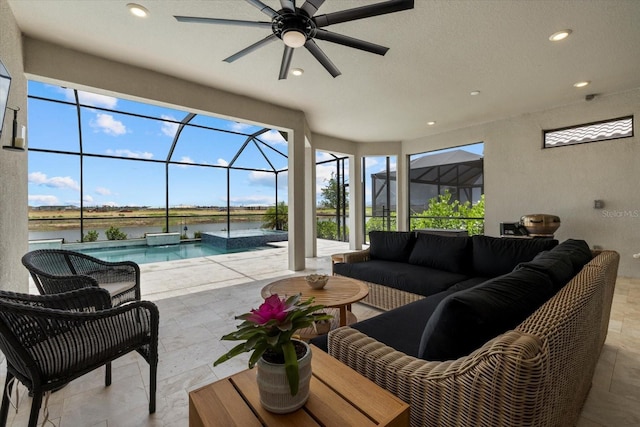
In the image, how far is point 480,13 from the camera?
2.48m

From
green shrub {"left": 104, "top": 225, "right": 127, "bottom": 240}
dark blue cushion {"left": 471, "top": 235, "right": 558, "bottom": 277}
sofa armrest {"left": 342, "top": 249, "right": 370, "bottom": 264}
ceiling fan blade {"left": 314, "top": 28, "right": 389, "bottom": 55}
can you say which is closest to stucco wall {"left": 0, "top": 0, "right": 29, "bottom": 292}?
ceiling fan blade {"left": 314, "top": 28, "right": 389, "bottom": 55}

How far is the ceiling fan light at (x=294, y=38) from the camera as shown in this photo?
204 cm

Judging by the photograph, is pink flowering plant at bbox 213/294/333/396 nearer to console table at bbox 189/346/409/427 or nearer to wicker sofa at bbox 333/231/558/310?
console table at bbox 189/346/409/427

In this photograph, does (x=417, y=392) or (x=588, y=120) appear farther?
(x=588, y=120)

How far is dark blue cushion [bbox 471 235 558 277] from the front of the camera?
265 centimetres

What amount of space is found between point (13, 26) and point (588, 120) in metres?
7.46

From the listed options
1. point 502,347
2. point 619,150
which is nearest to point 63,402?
point 502,347

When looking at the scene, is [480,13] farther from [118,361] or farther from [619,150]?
[118,361]

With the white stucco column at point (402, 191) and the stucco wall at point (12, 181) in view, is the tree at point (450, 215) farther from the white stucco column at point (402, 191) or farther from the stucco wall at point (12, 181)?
the stucco wall at point (12, 181)

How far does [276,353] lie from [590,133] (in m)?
6.14

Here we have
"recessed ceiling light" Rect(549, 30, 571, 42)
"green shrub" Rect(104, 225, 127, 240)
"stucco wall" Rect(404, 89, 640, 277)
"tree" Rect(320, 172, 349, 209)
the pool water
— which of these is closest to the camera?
"recessed ceiling light" Rect(549, 30, 571, 42)

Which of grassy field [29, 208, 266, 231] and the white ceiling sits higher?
the white ceiling

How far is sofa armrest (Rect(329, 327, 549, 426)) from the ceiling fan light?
217 cm

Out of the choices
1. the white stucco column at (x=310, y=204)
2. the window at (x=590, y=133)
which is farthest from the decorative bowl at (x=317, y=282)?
the window at (x=590, y=133)
